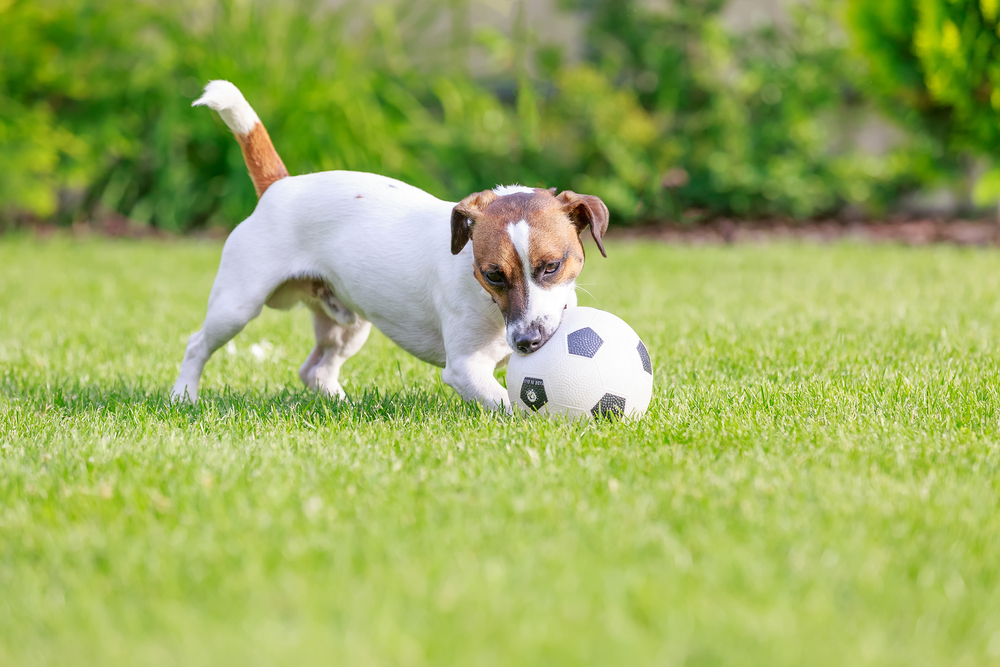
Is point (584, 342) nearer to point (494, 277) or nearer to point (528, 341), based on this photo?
point (528, 341)

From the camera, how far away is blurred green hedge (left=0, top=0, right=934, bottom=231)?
10125mm

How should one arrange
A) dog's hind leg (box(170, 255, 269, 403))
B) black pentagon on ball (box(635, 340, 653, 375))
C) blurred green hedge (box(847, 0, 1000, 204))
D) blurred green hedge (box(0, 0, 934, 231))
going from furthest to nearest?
1. blurred green hedge (box(0, 0, 934, 231))
2. blurred green hedge (box(847, 0, 1000, 204))
3. dog's hind leg (box(170, 255, 269, 403))
4. black pentagon on ball (box(635, 340, 653, 375))

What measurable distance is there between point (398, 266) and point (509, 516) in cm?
174

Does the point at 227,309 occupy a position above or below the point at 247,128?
below

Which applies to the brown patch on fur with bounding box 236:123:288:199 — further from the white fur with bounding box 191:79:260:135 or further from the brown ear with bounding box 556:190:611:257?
the brown ear with bounding box 556:190:611:257

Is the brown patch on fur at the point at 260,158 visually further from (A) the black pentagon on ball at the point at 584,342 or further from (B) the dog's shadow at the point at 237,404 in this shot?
(A) the black pentagon on ball at the point at 584,342

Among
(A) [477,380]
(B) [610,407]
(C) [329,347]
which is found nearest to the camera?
(B) [610,407]

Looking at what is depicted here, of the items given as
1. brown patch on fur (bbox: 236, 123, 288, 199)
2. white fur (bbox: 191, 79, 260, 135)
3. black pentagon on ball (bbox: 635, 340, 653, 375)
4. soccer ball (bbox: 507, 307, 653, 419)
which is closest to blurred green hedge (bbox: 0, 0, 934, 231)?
brown patch on fur (bbox: 236, 123, 288, 199)

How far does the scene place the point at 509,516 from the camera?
2.63 meters

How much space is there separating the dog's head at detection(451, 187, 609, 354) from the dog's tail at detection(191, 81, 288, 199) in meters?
1.24

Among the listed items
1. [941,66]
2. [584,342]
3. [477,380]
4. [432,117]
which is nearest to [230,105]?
[477,380]

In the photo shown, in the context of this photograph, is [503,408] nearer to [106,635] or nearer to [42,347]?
[106,635]

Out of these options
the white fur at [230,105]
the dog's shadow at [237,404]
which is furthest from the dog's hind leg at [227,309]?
the white fur at [230,105]

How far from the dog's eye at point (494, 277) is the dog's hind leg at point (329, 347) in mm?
1225
